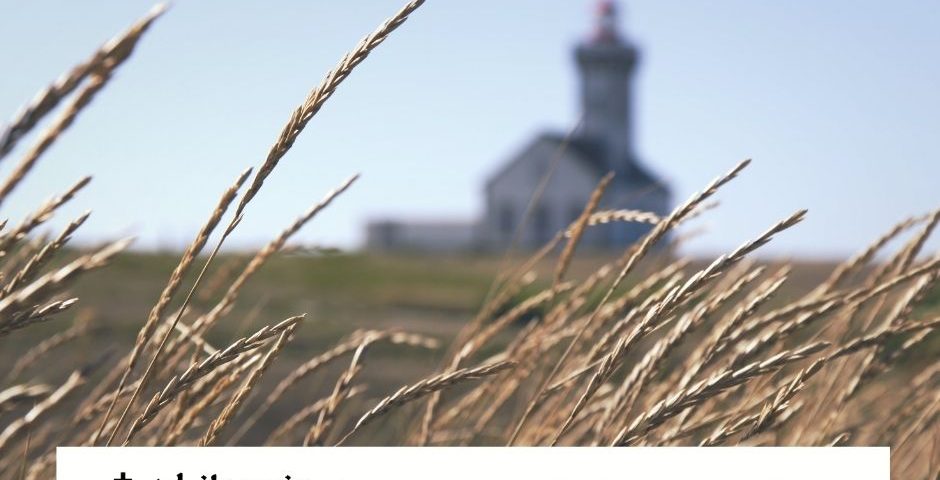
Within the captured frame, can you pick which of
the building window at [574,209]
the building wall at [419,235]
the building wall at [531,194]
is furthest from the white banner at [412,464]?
the building wall at [419,235]

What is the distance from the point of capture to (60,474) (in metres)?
1.43

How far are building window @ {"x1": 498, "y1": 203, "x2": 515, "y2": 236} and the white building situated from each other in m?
0.04

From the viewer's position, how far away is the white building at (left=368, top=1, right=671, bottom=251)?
38.8m

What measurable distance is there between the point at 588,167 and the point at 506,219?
387 cm

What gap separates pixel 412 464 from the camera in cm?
150

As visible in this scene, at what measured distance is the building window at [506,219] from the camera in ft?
130

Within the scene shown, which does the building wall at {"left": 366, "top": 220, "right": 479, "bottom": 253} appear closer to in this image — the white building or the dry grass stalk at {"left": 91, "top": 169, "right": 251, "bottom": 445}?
the white building

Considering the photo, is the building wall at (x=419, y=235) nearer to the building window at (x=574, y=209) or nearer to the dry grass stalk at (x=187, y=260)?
the building window at (x=574, y=209)

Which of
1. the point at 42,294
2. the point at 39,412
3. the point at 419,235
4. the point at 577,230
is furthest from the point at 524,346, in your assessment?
the point at 419,235

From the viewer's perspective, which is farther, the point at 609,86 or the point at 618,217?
the point at 609,86

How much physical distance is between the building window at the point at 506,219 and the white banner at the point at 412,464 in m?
38.1

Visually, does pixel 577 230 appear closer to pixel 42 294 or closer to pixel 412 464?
pixel 412 464

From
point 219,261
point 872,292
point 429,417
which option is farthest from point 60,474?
point 219,261

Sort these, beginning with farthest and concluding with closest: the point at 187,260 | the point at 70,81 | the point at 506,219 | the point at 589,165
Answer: the point at 506,219, the point at 589,165, the point at 187,260, the point at 70,81
